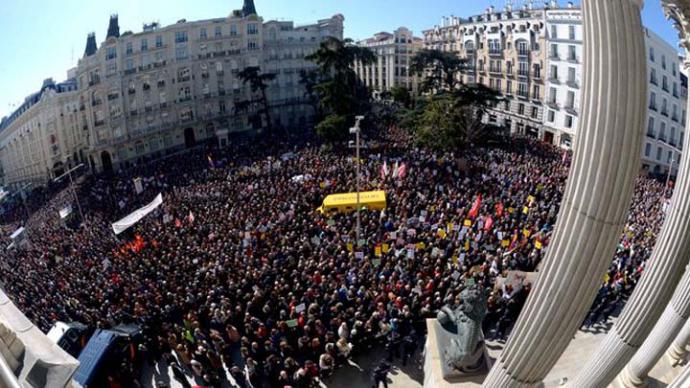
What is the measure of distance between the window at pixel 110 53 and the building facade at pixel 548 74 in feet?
121

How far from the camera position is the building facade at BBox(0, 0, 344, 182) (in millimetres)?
41938

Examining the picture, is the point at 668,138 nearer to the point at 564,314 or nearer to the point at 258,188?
the point at 258,188

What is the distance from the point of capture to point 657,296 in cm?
559

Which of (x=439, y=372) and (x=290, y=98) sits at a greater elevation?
(x=290, y=98)

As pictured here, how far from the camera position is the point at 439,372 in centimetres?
973

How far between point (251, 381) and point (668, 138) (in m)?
36.1

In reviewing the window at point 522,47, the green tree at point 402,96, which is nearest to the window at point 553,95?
the window at point 522,47

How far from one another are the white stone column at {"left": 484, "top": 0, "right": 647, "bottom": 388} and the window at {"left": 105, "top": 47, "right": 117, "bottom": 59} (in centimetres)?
4721

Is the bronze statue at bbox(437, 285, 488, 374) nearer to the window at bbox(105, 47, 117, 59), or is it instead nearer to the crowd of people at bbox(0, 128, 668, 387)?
the crowd of people at bbox(0, 128, 668, 387)

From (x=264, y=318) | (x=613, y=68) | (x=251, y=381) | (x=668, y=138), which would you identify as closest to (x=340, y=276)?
(x=264, y=318)

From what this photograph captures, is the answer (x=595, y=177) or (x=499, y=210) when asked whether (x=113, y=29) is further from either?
(x=595, y=177)

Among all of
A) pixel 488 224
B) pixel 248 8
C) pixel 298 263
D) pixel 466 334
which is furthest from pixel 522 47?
pixel 466 334

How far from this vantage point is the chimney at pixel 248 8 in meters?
52.5

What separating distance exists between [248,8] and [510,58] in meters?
30.1
